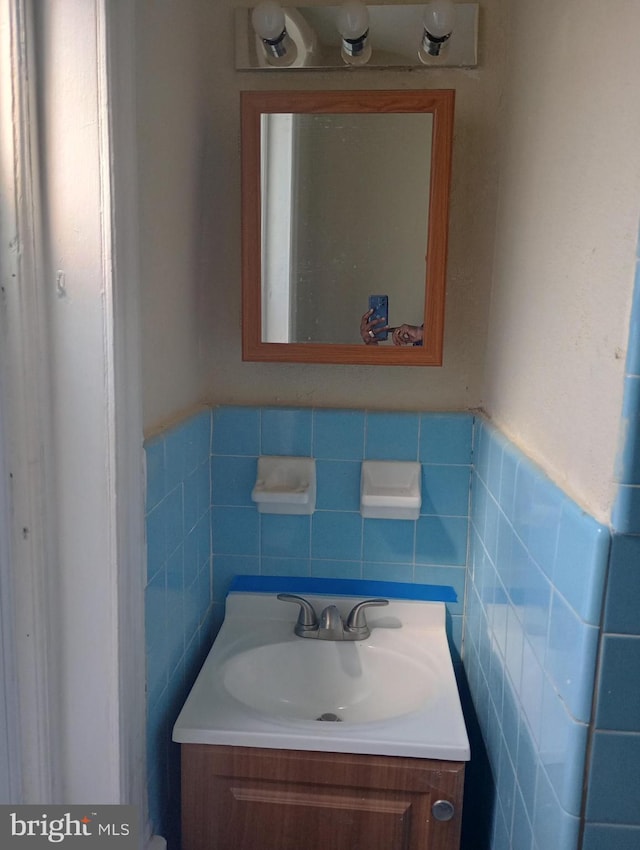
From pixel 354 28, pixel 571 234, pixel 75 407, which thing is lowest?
pixel 75 407

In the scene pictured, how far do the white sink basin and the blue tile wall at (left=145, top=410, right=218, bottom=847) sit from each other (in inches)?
2.2

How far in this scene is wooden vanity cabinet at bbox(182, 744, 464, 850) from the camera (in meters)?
1.11

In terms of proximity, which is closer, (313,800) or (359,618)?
(313,800)

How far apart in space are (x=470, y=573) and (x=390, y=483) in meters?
0.27

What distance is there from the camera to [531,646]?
35.8 inches

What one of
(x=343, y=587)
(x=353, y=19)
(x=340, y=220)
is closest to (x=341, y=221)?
(x=340, y=220)

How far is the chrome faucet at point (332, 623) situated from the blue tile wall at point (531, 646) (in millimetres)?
238

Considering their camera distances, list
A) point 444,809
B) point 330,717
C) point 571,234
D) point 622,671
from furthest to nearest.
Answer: point 330,717
point 444,809
point 571,234
point 622,671

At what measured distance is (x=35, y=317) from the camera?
0.92 metres

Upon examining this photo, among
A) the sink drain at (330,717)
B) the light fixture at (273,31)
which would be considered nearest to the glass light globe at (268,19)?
the light fixture at (273,31)

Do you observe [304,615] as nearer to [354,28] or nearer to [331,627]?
[331,627]

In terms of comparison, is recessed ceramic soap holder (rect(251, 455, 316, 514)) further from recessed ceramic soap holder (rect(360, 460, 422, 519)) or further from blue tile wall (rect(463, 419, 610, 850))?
blue tile wall (rect(463, 419, 610, 850))

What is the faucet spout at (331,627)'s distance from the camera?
1441mm

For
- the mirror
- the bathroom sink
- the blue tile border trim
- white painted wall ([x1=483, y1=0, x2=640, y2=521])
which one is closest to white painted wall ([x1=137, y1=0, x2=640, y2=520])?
white painted wall ([x1=483, y1=0, x2=640, y2=521])
